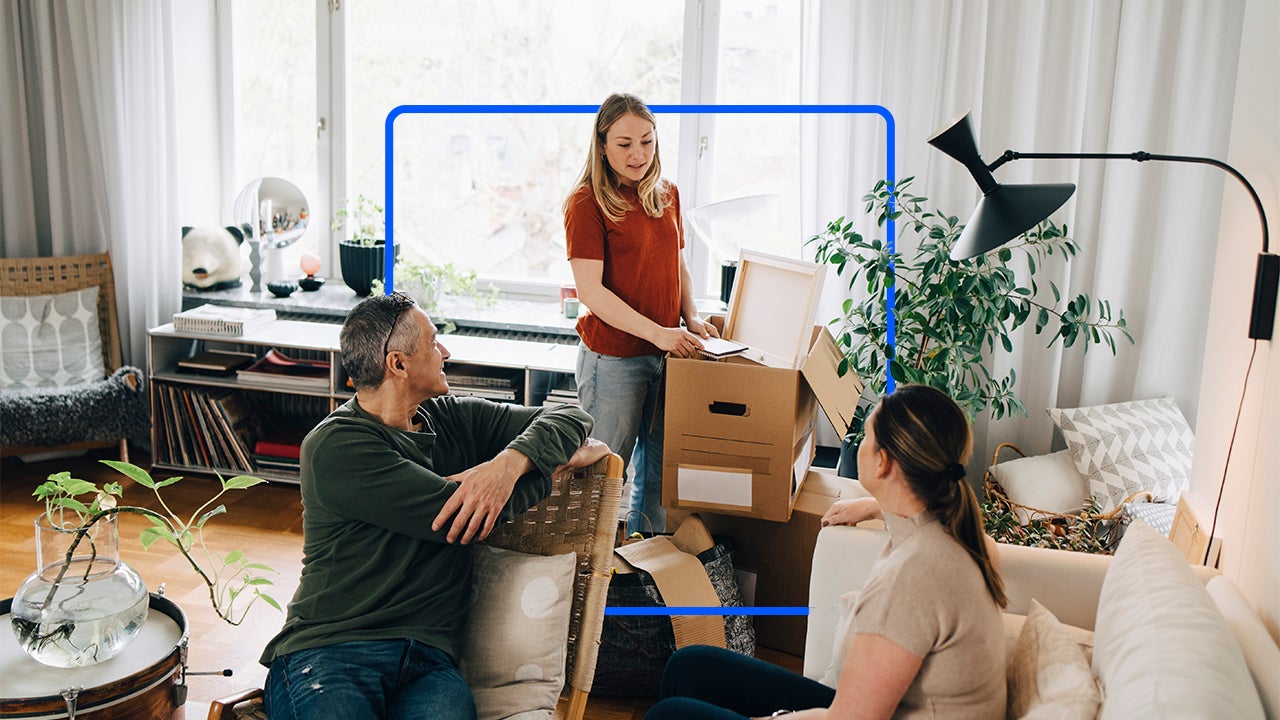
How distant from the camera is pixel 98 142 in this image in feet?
13.0

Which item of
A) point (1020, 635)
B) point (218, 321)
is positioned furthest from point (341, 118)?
point (1020, 635)

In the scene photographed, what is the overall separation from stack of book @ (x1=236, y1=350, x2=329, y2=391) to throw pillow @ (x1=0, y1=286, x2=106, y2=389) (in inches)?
23.0

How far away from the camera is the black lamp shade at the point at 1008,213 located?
1847mm

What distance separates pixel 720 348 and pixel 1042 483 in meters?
1.26

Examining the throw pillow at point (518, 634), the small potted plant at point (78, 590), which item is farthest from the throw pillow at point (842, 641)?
the small potted plant at point (78, 590)

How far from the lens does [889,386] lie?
8.46ft

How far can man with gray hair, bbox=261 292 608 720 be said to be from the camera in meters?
1.73

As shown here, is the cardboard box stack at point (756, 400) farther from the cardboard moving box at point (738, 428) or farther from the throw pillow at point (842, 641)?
the throw pillow at point (842, 641)

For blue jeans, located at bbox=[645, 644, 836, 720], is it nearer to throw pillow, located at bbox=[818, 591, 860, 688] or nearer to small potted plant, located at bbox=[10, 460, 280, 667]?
throw pillow, located at bbox=[818, 591, 860, 688]

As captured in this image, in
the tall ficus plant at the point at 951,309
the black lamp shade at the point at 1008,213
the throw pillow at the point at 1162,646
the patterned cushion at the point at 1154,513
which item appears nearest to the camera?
the throw pillow at the point at 1162,646

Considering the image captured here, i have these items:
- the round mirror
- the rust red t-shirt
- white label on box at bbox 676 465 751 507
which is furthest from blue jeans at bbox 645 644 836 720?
the round mirror

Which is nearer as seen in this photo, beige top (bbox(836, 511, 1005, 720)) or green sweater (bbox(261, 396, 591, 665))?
beige top (bbox(836, 511, 1005, 720))

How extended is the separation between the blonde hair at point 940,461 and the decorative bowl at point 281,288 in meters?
3.11

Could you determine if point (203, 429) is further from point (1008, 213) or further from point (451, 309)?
point (1008, 213)
